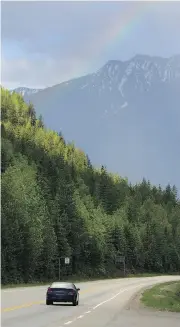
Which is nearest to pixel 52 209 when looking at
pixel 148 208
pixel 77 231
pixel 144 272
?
pixel 77 231

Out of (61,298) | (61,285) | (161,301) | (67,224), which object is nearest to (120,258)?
(67,224)

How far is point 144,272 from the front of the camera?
15488cm

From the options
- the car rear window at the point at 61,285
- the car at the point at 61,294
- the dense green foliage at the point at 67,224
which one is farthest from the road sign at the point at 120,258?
the car at the point at 61,294

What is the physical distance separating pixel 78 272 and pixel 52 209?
1357 cm

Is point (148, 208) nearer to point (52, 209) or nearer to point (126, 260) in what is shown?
point (126, 260)

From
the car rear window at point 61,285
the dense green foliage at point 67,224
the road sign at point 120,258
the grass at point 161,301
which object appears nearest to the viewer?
the car rear window at point 61,285

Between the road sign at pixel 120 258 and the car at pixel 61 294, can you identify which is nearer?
the car at pixel 61 294

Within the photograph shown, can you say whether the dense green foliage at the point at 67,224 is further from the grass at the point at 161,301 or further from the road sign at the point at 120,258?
the grass at the point at 161,301

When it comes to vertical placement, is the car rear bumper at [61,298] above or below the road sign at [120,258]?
below

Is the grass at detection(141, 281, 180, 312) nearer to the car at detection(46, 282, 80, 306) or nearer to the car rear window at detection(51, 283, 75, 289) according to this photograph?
the car at detection(46, 282, 80, 306)

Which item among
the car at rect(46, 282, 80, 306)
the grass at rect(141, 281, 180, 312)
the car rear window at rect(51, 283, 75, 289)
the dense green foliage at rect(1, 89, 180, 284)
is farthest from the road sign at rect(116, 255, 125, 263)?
the car at rect(46, 282, 80, 306)

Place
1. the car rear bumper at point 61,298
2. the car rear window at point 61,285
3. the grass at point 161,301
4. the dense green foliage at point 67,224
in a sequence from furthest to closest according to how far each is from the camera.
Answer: the dense green foliage at point 67,224 → the grass at point 161,301 → the car rear window at point 61,285 → the car rear bumper at point 61,298

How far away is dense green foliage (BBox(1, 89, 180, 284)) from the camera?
73.7 m

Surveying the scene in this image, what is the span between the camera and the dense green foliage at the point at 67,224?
2901 inches
